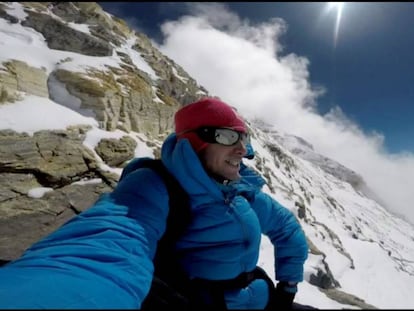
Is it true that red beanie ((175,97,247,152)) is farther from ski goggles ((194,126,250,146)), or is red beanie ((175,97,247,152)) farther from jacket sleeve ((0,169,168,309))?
jacket sleeve ((0,169,168,309))

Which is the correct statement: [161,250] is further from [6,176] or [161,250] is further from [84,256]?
[6,176]

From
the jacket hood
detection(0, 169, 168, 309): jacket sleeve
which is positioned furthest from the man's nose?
detection(0, 169, 168, 309): jacket sleeve

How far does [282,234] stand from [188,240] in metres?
1.05

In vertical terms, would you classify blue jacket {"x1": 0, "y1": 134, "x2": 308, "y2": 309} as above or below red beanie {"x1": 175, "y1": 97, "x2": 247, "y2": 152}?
below

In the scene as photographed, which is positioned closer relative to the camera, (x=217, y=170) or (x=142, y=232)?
(x=142, y=232)

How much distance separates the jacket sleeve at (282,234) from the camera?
2.51 metres

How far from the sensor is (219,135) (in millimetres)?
2070

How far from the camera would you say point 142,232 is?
1532 mm

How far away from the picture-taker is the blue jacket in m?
0.98

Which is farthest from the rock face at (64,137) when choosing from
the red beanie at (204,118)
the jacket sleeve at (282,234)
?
the red beanie at (204,118)

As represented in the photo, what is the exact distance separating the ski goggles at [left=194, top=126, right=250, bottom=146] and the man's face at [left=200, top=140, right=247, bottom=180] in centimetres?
3

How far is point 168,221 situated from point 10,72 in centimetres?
1263

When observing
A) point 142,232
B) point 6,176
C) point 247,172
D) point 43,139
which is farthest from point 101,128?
point 142,232

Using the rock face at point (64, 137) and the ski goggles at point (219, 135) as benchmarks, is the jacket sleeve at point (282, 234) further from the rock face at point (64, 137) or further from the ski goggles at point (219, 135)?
the rock face at point (64, 137)
